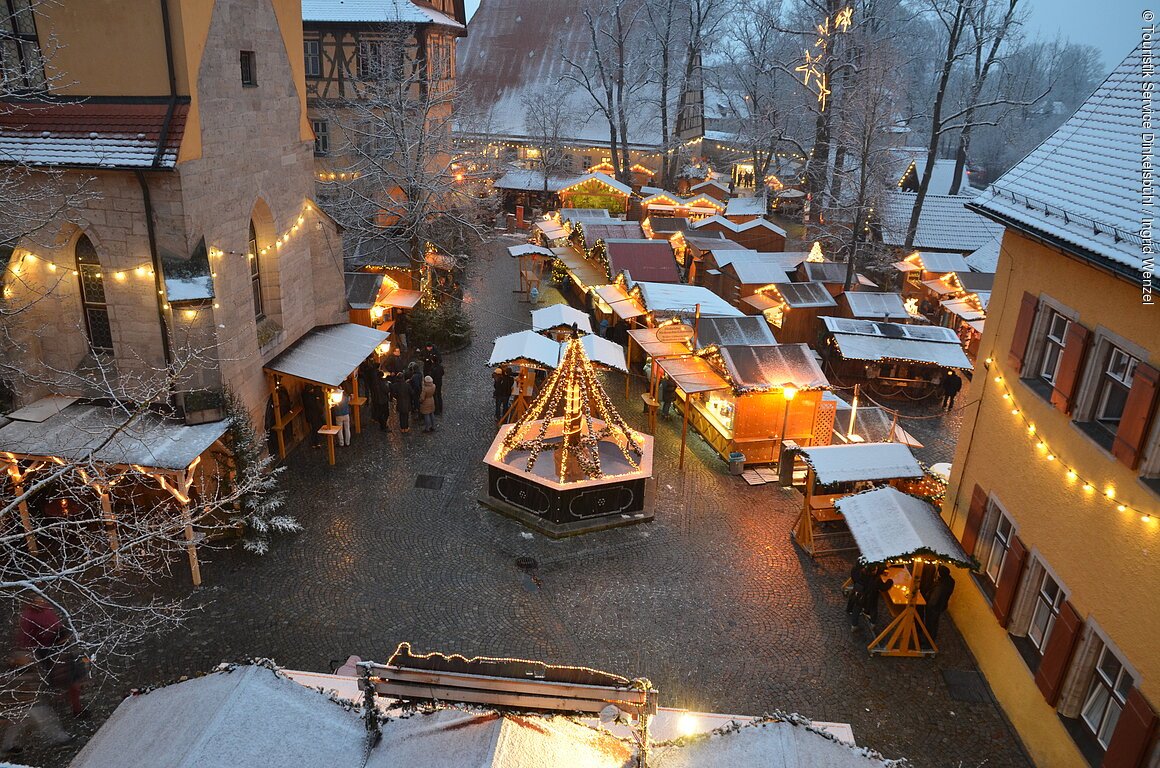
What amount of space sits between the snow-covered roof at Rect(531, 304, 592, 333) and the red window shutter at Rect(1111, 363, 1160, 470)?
1336 centimetres

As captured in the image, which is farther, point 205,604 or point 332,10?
point 332,10

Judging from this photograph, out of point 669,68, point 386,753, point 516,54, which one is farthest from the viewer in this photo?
point 516,54

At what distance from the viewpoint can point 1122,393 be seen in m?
9.18

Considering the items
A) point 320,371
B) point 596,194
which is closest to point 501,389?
point 320,371

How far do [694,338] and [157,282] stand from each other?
38.2 feet

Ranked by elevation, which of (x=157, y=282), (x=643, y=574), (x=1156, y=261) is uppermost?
(x=1156, y=261)

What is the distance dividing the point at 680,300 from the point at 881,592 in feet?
35.4

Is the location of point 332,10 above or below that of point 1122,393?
above

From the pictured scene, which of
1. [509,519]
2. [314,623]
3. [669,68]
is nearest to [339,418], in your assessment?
[509,519]

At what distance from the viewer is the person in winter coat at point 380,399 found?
18.5 m

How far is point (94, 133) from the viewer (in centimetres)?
1289

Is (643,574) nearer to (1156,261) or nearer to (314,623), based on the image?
(314,623)

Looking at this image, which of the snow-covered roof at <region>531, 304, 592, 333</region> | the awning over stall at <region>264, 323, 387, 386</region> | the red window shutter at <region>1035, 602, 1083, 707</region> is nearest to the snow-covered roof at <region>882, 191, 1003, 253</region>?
the snow-covered roof at <region>531, 304, 592, 333</region>

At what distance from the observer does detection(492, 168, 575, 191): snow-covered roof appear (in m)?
46.2
